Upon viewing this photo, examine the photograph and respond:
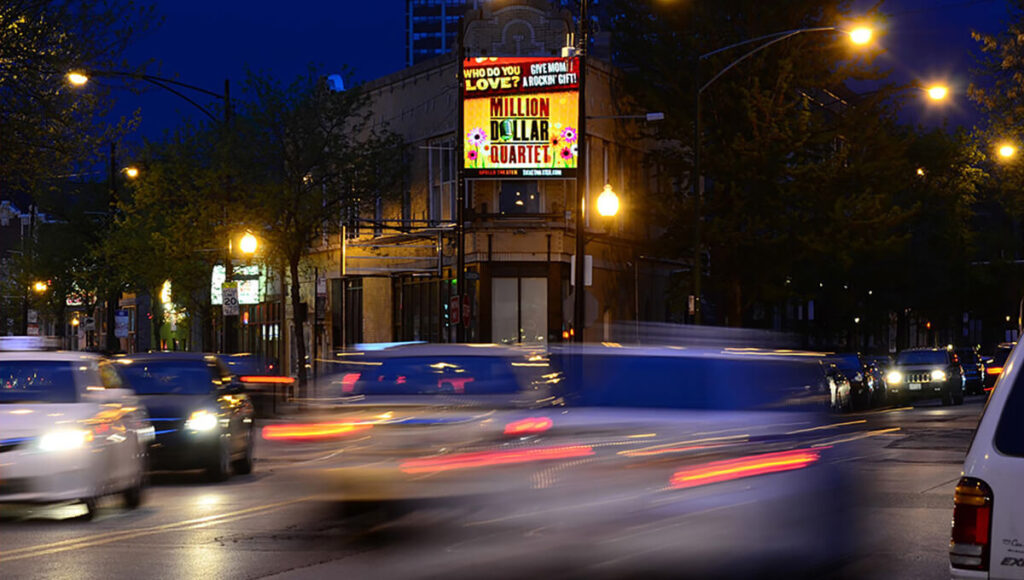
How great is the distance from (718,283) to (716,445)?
33.9 m

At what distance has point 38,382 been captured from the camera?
1537cm

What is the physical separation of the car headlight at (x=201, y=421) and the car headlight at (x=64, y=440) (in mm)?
3884

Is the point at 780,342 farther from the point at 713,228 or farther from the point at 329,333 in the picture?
the point at 329,333

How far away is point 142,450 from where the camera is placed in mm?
16375

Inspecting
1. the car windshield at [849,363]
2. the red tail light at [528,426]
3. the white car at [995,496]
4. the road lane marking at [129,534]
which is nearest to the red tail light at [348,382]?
the red tail light at [528,426]

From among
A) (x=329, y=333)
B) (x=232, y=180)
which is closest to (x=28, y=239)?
(x=329, y=333)

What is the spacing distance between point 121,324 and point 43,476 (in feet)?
127

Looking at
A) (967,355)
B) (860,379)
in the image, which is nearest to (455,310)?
(860,379)

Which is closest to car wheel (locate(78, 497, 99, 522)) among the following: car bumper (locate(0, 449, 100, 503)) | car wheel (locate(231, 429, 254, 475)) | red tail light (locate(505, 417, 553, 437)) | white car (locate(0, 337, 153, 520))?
white car (locate(0, 337, 153, 520))

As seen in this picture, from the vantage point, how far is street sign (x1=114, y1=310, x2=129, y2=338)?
170 ft

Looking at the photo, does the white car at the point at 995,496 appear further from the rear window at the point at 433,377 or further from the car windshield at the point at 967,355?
the car windshield at the point at 967,355

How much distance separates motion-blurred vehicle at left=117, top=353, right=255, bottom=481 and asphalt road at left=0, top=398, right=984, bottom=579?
17.1 inches

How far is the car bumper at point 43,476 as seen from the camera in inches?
566

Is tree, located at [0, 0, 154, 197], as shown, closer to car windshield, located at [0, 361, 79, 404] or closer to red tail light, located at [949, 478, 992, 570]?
car windshield, located at [0, 361, 79, 404]
